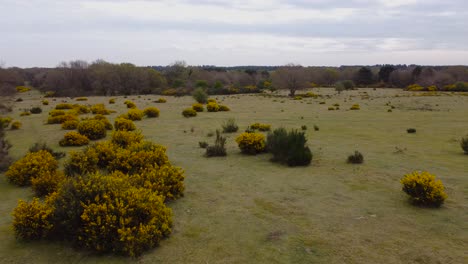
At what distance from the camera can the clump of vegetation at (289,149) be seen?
33.3 feet

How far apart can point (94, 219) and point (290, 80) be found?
4824cm

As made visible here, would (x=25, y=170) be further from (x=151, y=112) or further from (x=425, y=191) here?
(x=151, y=112)

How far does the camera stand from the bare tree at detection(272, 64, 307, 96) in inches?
2028

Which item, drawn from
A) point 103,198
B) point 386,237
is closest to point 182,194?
point 103,198

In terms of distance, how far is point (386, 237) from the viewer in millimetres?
5387

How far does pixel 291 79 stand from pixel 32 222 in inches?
1897

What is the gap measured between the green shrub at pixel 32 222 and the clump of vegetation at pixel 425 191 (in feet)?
20.5

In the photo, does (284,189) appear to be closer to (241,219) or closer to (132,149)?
(241,219)

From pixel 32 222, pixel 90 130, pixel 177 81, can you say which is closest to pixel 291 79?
pixel 177 81

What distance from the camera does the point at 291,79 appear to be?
51438 mm

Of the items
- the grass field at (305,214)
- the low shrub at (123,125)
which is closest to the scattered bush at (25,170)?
the grass field at (305,214)

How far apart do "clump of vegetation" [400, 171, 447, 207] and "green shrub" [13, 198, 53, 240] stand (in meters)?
6.25

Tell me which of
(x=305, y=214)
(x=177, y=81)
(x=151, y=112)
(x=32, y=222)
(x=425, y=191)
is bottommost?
(x=305, y=214)

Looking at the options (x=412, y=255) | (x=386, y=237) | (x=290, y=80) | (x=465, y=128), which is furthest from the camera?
(x=290, y=80)
